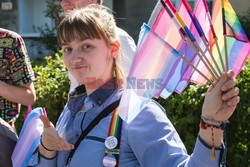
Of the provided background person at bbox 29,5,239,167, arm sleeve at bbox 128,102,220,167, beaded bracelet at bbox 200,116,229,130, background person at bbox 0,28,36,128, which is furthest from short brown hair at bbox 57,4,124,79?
background person at bbox 0,28,36,128

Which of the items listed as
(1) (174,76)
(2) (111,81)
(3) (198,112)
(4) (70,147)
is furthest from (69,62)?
(3) (198,112)

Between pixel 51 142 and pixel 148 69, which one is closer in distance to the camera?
pixel 148 69

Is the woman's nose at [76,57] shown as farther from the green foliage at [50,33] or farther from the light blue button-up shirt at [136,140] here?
the green foliage at [50,33]

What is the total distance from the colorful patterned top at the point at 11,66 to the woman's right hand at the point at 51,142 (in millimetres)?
939

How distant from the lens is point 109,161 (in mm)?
1920

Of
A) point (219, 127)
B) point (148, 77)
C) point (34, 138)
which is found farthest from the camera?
point (34, 138)

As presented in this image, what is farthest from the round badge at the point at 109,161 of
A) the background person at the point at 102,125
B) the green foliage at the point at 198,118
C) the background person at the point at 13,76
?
the green foliage at the point at 198,118

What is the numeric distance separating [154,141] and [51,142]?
0.50 m

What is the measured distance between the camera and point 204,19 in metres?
1.86

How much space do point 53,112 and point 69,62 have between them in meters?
2.90

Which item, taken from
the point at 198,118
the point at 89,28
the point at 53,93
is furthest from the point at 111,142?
the point at 53,93

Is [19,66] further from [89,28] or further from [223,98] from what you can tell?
[223,98]

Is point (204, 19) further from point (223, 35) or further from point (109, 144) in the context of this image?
point (109, 144)

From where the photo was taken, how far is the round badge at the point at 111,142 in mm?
1923
